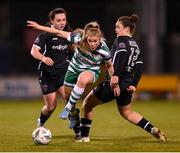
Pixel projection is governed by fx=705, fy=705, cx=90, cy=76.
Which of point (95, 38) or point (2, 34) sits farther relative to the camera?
point (2, 34)

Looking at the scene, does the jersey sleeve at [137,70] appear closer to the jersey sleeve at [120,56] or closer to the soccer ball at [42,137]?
the jersey sleeve at [120,56]

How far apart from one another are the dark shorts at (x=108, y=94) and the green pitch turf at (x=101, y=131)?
2.18 ft

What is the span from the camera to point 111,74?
10734mm

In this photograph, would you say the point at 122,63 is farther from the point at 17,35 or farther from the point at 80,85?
the point at 17,35

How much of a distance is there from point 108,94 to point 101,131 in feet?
7.48

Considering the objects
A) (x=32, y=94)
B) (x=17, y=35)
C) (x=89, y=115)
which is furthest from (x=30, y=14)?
(x=89, y=115)

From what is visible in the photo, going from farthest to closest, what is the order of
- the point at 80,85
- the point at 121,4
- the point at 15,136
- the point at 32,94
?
1. the point at 121,4
2. the point at 32,94
3. the point at 15,136
4. the point at 80,85

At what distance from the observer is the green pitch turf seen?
10367 millimetres

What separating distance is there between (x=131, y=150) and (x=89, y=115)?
4.59 ft

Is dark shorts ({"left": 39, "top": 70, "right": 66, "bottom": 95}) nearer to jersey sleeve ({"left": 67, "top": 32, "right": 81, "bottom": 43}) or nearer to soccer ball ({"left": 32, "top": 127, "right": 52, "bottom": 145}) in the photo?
jersey sleeve ({"left": 67, "top": 32, "right": 81, "bottom": 43})

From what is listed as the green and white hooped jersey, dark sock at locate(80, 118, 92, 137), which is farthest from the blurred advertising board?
the green and white hooped jersey

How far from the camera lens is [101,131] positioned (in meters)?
13.1

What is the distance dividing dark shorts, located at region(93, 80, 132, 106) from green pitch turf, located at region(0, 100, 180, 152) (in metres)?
0.66

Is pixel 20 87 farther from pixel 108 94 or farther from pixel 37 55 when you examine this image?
pixel 108 94
